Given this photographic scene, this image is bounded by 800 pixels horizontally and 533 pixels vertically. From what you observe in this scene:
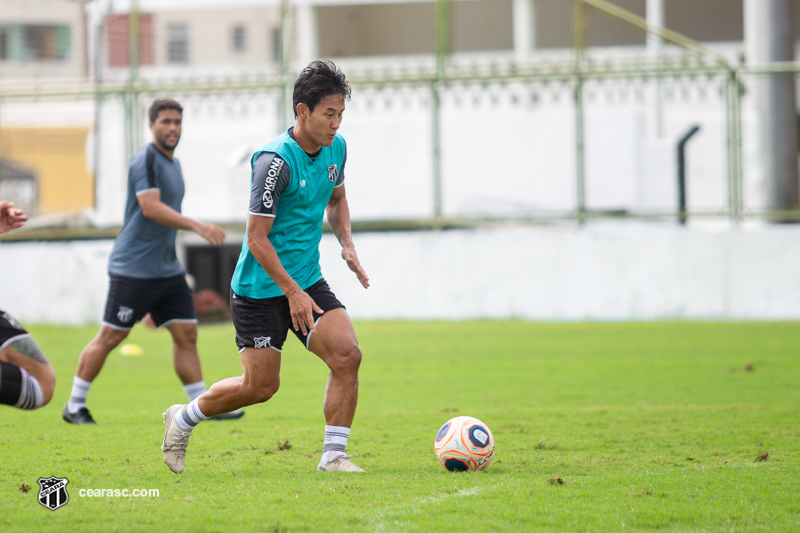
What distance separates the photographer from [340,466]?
504cm

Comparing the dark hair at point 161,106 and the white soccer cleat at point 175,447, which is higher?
the dark hair at point 161,106

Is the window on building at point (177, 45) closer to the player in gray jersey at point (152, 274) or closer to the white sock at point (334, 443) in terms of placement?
the player in gray jersey at point (152, 274)

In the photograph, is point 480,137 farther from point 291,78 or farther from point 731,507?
point 731,507

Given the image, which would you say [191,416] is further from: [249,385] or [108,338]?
[108,338]

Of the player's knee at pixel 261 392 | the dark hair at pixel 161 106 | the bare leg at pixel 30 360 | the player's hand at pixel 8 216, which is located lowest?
the player's knee at pixel 261 392

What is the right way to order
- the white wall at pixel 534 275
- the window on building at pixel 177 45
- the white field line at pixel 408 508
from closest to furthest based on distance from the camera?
the white field line at pixel 408 508 < the white wall at pixel 534 275 < the window on building at pixel 177 45

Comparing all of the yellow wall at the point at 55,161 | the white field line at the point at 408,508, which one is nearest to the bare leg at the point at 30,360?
the white field line at the point at 408,508

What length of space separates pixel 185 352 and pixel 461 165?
39.3 feet

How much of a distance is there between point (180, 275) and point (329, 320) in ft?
8.39

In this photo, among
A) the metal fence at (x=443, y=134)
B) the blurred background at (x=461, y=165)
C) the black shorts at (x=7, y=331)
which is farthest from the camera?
the metal fence at (x=443, y=134)

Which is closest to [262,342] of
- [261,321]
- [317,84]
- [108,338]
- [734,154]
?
[261,321]

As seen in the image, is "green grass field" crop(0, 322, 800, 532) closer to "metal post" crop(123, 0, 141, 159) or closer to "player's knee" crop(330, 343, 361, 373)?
"player's knee" crop(330, 343, 361, 373)

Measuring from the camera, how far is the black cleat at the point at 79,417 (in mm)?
6867

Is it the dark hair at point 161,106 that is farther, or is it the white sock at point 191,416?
the dark hair at point 161,106
